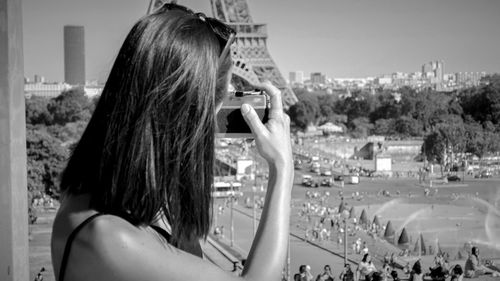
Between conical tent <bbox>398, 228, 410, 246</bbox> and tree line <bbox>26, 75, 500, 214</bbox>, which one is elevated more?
tree line <bbox>26, 75, 500, 214</bbox>

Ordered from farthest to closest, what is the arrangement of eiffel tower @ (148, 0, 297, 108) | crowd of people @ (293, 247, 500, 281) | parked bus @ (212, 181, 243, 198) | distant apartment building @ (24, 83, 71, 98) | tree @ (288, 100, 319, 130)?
distant apartment building @ (24, 83, 71, 98) → tree @ (288, 100, 319, 130) → eiffel tower @ (148, 0, 297, 108) → parked bus @ (212, 181, 243, 198) → crowd of people @ (293, 247, 500, 281)

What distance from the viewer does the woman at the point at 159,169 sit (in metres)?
0.65

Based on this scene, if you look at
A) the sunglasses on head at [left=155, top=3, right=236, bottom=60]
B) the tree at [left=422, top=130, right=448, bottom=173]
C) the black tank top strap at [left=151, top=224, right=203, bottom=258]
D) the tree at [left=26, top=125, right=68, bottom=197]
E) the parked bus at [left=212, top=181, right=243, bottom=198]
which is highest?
the sunglasses on head at [left=155, top=3, right=236, bottom=60]

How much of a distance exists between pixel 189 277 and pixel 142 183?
0.33 feet

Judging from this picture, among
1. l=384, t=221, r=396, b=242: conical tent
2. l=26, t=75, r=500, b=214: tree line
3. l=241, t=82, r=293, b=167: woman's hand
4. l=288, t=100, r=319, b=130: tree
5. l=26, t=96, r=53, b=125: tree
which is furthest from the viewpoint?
l=288, t=100, r=319, b=130: tree

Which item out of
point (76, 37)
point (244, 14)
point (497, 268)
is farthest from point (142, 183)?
point (244, 14)

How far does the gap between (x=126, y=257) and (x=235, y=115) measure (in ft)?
0.81

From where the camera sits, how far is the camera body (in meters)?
0.81

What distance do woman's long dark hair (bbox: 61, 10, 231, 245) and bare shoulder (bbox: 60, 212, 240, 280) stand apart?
0.03 meters

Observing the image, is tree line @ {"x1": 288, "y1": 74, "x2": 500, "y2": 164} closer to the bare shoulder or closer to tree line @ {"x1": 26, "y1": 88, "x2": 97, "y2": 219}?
tree line @ {"x1": 26, "y1": 88, "x2": 97, "y2": 219}

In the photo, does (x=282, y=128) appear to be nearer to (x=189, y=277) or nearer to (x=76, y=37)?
(x=189, y=277)

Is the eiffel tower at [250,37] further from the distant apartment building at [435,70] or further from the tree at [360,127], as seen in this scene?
the distant apartment building at [435,70]

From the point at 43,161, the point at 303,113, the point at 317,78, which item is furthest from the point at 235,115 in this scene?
the point at 317,78

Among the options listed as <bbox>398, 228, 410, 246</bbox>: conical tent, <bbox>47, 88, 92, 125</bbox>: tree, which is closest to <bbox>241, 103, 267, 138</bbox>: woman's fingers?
<bbox>398, 228, 410, 246</bbox>: conical tent
